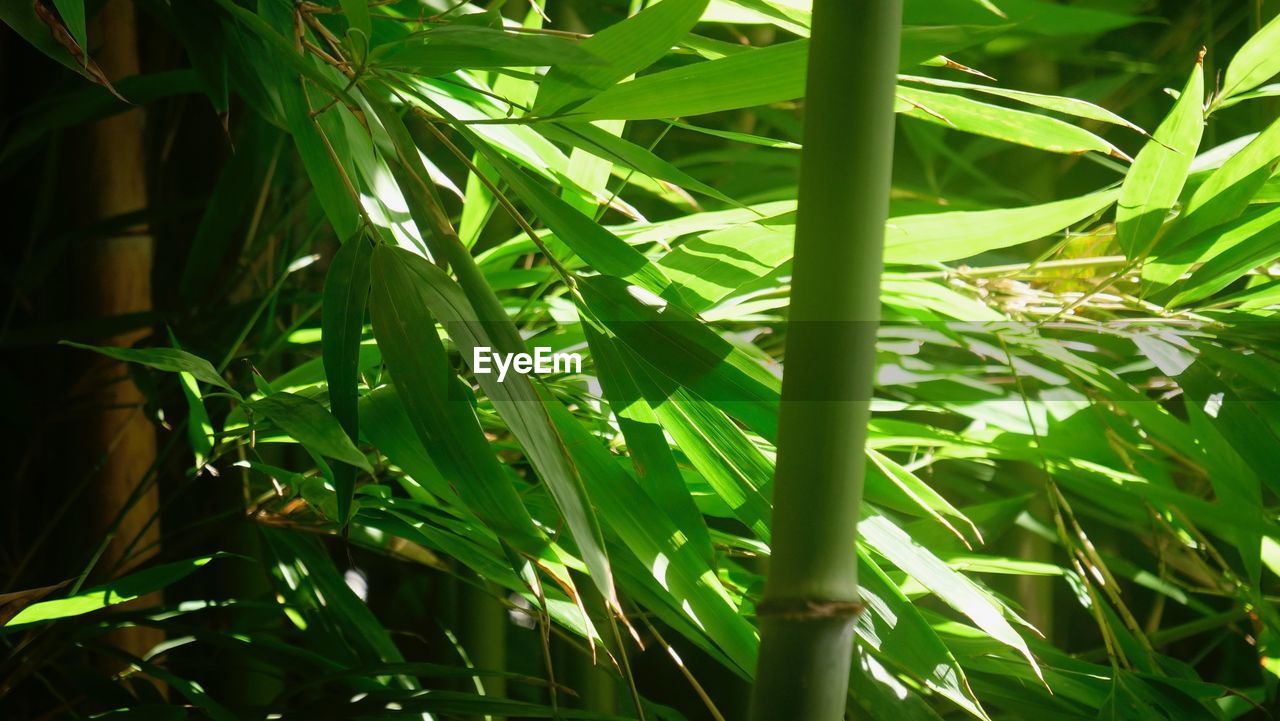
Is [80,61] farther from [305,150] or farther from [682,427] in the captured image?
[682,427]

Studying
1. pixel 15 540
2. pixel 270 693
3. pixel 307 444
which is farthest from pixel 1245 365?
pixel 15 540

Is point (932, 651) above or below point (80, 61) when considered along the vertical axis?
below

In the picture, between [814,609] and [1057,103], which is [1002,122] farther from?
[814,609]

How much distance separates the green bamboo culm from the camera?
22 centimetres

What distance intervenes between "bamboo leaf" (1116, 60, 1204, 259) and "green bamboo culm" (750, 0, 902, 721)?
0.24m

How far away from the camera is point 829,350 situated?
0.74 ft

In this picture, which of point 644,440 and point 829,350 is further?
point 644,440

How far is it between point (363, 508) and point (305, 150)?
17cm

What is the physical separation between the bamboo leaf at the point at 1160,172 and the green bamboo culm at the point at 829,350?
0.79ft

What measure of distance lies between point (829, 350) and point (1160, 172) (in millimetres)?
279

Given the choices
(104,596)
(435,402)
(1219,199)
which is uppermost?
(1219,199)

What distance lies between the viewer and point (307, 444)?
30cm

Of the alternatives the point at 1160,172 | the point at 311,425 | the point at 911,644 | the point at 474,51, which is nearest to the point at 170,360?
the point at 311,425

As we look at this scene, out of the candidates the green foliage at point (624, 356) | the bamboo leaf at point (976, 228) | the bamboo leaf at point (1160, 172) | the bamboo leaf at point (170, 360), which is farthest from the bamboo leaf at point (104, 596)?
the bamboo leaf at point (1160, 172)
